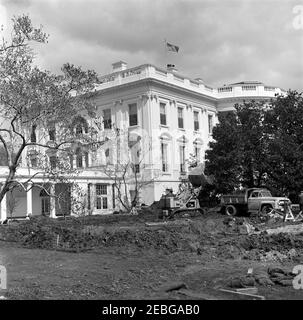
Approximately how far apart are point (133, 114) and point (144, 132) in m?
2.78

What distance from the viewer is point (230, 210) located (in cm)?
3497

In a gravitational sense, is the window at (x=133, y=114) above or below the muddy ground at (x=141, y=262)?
above

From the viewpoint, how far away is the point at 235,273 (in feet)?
39.9

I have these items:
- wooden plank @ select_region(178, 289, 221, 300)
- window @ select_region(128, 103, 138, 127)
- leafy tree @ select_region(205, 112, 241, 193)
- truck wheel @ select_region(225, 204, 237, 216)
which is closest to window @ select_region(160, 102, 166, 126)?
window @ select_region(128, 103, 138, 127)

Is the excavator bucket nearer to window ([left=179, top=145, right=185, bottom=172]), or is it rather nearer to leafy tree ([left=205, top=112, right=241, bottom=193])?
leafy tree ([left=205, top=112, right=241, bottom=193])

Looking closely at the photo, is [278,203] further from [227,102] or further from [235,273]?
[227,102]

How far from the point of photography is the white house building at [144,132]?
49062 millimetres

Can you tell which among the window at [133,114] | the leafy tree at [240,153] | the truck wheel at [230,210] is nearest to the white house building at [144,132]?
the window at [133,114]

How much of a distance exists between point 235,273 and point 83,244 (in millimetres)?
8812

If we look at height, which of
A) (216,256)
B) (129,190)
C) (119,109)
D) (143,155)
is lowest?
(216,256)

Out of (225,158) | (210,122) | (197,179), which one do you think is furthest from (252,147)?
(210,122)

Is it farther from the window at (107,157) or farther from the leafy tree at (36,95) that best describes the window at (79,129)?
the window at (107,157)
